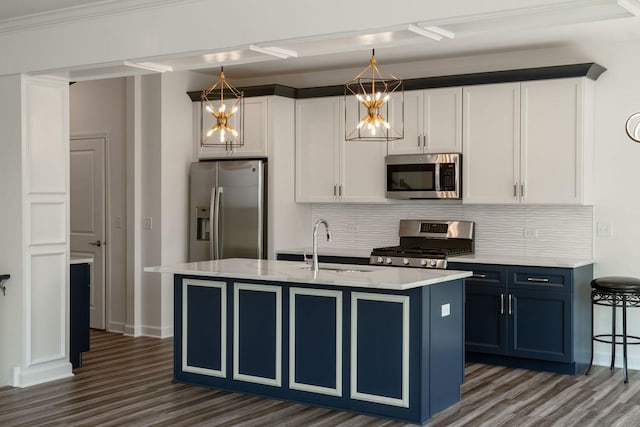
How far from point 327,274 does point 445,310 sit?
2.62ft

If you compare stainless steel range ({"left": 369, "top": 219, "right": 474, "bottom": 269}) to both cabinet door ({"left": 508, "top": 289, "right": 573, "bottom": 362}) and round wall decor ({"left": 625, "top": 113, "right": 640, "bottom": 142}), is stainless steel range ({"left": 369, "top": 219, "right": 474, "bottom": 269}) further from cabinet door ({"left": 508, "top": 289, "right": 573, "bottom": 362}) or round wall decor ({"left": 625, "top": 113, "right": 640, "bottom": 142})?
round wall decor ({"left": 625, "top": 113, "right": 640, "bottom": 142})

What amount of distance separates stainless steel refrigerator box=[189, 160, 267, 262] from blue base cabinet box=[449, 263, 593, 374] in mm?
1920

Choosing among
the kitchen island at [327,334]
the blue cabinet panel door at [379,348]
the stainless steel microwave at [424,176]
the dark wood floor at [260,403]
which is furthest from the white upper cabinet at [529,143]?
the blue cabinet panel door at [379,348]

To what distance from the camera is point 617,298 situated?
6.14 meters

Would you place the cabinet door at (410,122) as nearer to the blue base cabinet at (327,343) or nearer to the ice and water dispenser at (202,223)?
the ice and water dispenser at (202,223)

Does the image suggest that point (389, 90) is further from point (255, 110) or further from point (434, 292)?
point (434, 292)

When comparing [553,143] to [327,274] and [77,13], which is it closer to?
[327,274]

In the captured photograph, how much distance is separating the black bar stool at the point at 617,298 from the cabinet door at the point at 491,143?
0.99 metres

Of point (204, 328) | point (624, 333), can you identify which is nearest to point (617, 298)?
point (624, 333)

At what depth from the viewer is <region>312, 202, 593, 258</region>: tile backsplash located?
261 inches

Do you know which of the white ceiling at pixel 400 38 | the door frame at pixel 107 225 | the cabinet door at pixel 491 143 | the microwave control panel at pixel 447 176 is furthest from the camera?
the door frame at pixel 107 225

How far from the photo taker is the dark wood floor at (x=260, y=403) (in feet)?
15.9

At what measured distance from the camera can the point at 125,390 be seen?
558 cm

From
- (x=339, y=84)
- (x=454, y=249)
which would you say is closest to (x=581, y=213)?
(x=454, y=249)
